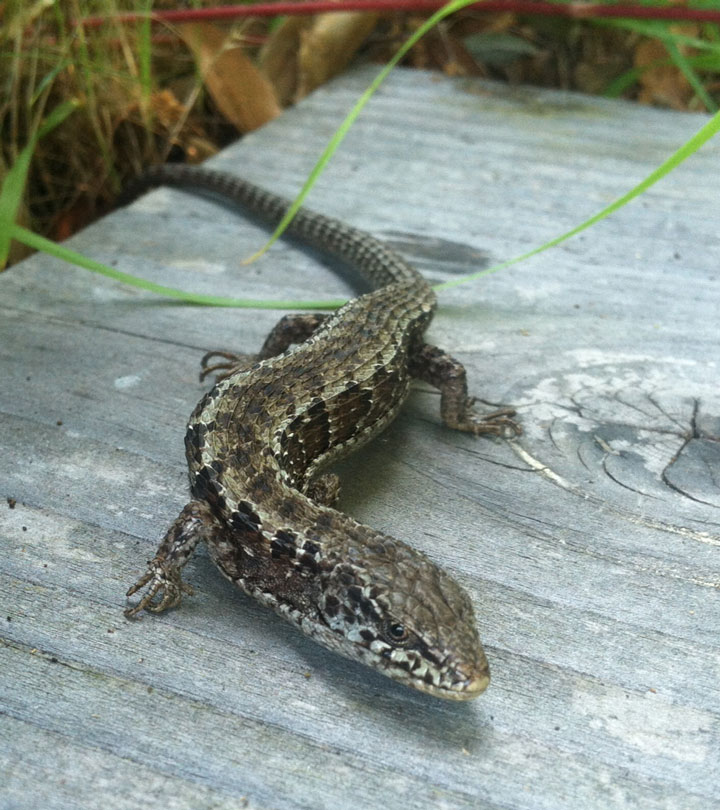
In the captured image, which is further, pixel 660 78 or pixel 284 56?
pixel 660 78

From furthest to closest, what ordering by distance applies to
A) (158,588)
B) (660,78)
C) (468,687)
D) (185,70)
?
(660,78) → (185,70) → (158,588) → (468,687)

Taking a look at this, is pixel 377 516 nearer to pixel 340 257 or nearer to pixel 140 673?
pixel 140 673

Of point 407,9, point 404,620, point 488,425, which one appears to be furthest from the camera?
point 407,9

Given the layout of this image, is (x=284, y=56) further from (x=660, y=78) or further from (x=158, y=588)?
(x=158, y=588)

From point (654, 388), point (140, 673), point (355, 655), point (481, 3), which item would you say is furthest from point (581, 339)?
point (481, 3)

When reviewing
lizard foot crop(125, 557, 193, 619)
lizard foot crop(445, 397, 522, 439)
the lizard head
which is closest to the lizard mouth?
the lizard head

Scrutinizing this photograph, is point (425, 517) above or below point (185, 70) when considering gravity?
below

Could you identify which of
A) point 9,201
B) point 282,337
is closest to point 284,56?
point 9,201
